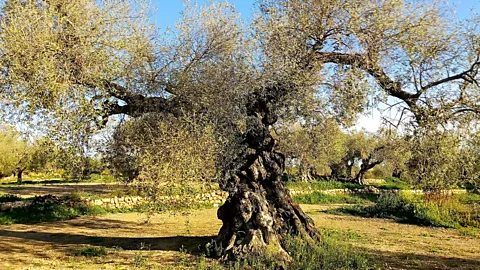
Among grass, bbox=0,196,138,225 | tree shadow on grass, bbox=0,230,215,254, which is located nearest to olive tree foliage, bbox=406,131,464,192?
tree shadow on grass, bbox=0,230,215,254

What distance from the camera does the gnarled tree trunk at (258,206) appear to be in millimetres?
8656

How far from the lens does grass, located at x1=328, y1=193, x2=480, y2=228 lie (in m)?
15.7

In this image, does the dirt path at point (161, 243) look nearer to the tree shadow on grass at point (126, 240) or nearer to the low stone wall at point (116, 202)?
the tree shadow on grass at point (126, 240)

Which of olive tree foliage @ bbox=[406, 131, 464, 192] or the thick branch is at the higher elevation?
the thick branch

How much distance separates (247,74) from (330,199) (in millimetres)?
19399

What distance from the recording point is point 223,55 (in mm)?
9062

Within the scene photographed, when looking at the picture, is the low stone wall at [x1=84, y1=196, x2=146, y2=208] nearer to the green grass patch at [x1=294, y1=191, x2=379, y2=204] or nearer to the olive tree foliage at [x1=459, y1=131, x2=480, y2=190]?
the green grass patch at [x1=294, y1=191, x2=379, y2=204]

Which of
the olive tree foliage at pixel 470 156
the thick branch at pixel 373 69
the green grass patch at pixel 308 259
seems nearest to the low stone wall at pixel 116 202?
the green grass patch at pixel 308 259

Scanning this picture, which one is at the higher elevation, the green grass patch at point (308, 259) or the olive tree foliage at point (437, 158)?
the olive tree foliage at point (437, 158)

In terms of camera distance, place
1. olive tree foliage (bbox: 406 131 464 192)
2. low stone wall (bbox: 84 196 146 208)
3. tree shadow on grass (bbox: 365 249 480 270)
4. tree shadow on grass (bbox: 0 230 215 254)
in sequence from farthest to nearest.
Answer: low stone wall (bbox: 84 196 146 208), tree shadow on grass (bbox: 0 230 215 254), tree shadow on grass (bbox: 365 249 480 270), olive tree foliage (bbox: 406 131 464 192)

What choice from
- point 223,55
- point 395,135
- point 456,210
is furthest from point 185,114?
point 456,210

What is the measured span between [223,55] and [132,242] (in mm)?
5986

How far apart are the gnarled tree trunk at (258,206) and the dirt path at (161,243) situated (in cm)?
105

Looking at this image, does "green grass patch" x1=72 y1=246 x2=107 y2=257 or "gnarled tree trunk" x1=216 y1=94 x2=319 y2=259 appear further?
"green grass patch" x1=72 y1=246 x2=107 y2=257
